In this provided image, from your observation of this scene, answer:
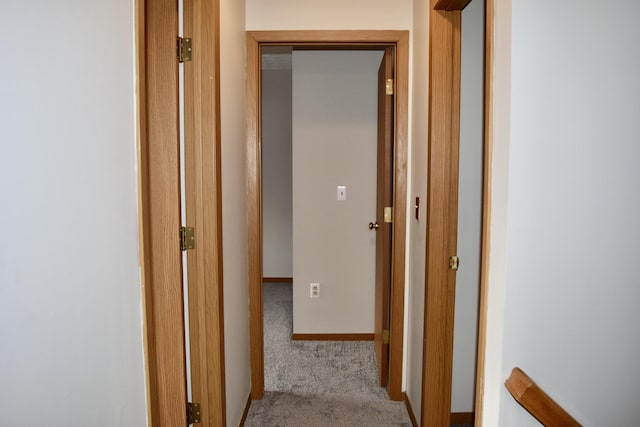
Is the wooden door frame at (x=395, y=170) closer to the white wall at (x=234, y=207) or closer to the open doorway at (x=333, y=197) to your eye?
the white wall at (x=234, y=207)

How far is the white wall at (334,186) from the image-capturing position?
3348 mm

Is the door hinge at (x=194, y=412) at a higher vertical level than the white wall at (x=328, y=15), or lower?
lower

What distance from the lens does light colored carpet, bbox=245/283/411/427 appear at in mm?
2398

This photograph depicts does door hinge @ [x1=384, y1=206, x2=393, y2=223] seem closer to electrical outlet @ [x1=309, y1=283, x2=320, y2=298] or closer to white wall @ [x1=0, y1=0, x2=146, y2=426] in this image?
electrical outlet @ [x1=309, y1=283, x2=320, y2=298]

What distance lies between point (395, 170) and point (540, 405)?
1706 mm

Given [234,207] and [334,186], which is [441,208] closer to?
[234,207]

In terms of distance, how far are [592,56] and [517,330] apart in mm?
676

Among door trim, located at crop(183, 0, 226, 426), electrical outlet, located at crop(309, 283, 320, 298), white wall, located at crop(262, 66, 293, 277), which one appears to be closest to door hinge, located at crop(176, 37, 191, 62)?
door trim, located at crop(183, 0, 226, 426)

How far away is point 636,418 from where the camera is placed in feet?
3.45

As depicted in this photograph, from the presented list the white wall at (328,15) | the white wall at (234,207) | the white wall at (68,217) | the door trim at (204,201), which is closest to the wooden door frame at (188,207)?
the door trim at (204,201)

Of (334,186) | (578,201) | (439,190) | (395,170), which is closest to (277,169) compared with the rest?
(334,186)

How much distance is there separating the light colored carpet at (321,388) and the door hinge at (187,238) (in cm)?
118

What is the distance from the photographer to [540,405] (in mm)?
926

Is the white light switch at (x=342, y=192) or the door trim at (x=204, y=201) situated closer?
the door trim at (x=204, y=201)
